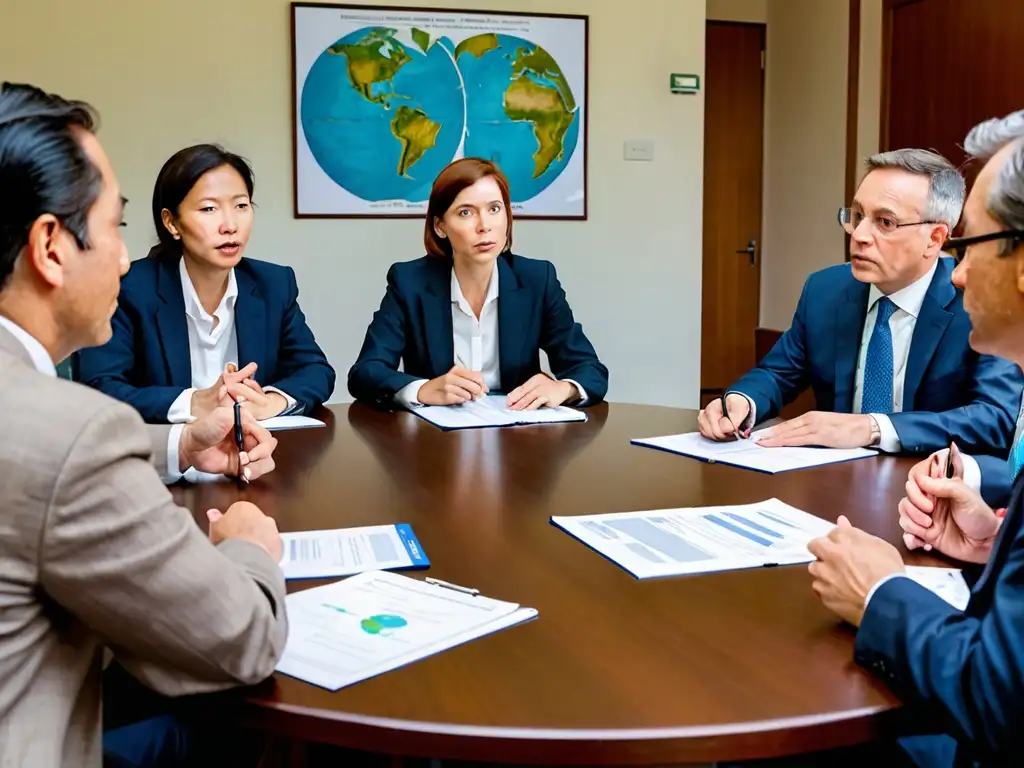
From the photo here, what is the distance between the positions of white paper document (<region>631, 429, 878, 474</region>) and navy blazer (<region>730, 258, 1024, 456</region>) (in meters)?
0.17

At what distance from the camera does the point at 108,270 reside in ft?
3.43

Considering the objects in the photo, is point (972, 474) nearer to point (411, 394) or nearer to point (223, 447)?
point (223, 447)

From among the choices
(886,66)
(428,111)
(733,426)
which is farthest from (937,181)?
(886,66)

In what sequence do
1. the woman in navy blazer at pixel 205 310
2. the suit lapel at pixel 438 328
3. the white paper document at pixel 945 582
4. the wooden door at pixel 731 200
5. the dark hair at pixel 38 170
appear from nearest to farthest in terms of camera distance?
the dark hair at pixel 38 170 → the white paper document at pixel 945 582 → the woman in navy blazer at pixel 205 310 → the suit lapel at pixel 438 328 → the wooden door at pixel 731 200

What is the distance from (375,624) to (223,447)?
0.84 m

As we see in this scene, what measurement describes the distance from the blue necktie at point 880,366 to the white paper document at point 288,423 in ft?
4.32

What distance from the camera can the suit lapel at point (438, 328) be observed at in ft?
9.48

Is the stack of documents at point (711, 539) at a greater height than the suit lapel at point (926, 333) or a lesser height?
lesser

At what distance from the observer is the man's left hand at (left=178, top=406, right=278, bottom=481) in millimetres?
1759

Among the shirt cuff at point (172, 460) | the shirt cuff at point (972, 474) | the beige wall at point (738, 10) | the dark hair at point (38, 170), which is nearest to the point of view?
the dark hair at point (38, 170)

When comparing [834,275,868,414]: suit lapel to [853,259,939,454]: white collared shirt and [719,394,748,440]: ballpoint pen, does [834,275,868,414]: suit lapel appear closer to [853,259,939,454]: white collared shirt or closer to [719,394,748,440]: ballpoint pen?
[853,259,939,454]: white collared shirt

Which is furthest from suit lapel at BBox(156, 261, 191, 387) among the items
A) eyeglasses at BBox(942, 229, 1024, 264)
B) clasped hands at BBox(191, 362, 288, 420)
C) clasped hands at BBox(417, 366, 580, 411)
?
eyeglasses at BBox(942, 229, 1024, 264)

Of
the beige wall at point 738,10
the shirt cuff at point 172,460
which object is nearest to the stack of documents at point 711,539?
the shirt cuff at point 172,460

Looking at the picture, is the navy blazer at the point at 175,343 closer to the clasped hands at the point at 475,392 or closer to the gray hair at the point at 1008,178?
the clasped hands at the point at 475,392
